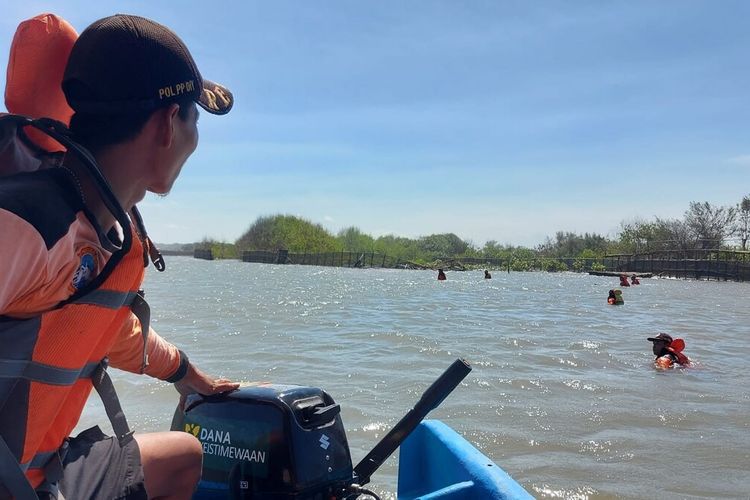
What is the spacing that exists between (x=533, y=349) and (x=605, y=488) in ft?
17.5

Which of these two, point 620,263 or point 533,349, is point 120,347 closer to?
point 533,349

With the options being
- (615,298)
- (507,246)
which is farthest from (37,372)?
(507,246)

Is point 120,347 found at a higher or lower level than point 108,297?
lower

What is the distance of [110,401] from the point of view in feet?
4.76

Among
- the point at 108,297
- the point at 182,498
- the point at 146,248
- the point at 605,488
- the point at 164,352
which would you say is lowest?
the point at 605,488

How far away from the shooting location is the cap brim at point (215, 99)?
144 cm

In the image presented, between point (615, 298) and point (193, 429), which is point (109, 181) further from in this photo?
point (615, 298)

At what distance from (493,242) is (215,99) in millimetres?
102909

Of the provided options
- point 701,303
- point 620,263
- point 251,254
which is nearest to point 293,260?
point 251,254

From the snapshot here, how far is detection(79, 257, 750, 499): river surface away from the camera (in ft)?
13.7

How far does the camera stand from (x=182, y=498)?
5.61ft

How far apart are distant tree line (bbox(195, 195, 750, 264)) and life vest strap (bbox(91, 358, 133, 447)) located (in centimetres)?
5762

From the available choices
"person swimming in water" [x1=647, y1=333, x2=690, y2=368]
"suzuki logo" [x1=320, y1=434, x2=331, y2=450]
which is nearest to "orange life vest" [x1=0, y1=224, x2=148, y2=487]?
"suzuki logo" [x1=320, y1=434, x2=331, y2=450]

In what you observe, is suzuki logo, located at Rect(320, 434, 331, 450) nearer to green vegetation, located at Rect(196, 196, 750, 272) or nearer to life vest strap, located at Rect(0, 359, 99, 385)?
life vest strap, located at Rect(0, 359, 99, 385)
